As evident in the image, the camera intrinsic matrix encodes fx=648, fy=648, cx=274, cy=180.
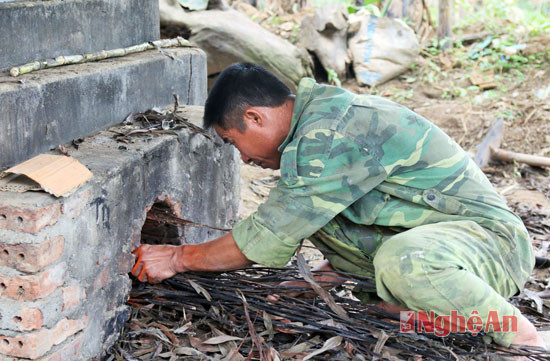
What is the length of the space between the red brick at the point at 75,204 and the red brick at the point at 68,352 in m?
0.53

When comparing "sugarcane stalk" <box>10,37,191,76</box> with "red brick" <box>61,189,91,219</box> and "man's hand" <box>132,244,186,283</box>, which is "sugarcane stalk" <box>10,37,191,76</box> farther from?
"man's hand" <box>132,244,186,283</box>

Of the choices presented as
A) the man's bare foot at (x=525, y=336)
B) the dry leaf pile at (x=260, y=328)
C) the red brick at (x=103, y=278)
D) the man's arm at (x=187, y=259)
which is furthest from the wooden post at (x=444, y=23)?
the red brick at (x=103, y=278)

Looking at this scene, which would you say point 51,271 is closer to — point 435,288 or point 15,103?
point 15,103

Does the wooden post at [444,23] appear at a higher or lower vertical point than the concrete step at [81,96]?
lower

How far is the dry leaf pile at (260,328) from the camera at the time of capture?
2.69 metres

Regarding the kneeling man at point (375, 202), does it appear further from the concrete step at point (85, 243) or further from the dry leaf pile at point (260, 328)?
the concrete step at point (85, 243)

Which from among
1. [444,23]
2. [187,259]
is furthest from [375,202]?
[444,23]

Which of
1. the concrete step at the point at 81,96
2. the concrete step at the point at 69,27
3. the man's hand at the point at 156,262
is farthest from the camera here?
the man's hand at the point at 156,262

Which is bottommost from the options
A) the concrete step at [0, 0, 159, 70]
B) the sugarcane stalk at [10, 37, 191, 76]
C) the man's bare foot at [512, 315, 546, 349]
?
the man's bare foot at [512, 315, 546, 349]

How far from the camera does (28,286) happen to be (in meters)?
2.35

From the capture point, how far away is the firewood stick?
22.2 ft

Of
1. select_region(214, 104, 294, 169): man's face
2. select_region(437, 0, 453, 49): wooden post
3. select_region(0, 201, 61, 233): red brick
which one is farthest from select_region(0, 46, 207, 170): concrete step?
select_region(437, 0, 453, 49): wooden post

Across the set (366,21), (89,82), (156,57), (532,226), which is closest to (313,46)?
(366,21)

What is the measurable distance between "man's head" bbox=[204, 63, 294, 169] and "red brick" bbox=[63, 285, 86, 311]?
0.87 metres
